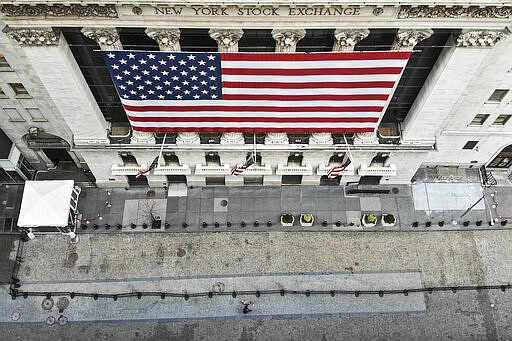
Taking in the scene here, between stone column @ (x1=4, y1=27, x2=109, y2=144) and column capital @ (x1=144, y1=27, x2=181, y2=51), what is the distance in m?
7.35

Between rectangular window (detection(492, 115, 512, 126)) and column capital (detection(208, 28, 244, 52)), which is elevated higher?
column capital (detection(208, 28, 244, 52))

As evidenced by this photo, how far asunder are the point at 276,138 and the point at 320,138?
14.4ft

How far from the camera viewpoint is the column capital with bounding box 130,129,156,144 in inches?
1965

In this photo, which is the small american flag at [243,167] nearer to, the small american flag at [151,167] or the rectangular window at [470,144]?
the small american flag at [151,167]

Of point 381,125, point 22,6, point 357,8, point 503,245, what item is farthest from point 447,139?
point 22,6

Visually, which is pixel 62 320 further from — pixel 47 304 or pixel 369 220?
pixel 369 220

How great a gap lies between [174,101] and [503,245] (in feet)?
127

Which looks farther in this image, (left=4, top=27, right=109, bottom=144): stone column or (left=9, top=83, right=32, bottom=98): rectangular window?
(left=9, top=83, right=32, bottom=98): rectangular window

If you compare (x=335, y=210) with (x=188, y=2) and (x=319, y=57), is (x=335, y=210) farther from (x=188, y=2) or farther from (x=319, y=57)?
(x=188, y=2)

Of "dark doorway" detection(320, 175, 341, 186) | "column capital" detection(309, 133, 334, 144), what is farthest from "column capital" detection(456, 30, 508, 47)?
"dark doorway" detection(320, 175, 341, 186)

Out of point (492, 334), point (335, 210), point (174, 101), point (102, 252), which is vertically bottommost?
point (492, 334)

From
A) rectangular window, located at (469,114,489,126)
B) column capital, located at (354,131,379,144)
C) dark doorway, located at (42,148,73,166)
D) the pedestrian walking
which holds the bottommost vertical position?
the pedestrian walking

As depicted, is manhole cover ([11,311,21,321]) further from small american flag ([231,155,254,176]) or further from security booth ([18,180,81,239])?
small american flag ([231,155,254,176])

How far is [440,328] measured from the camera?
168 feet
